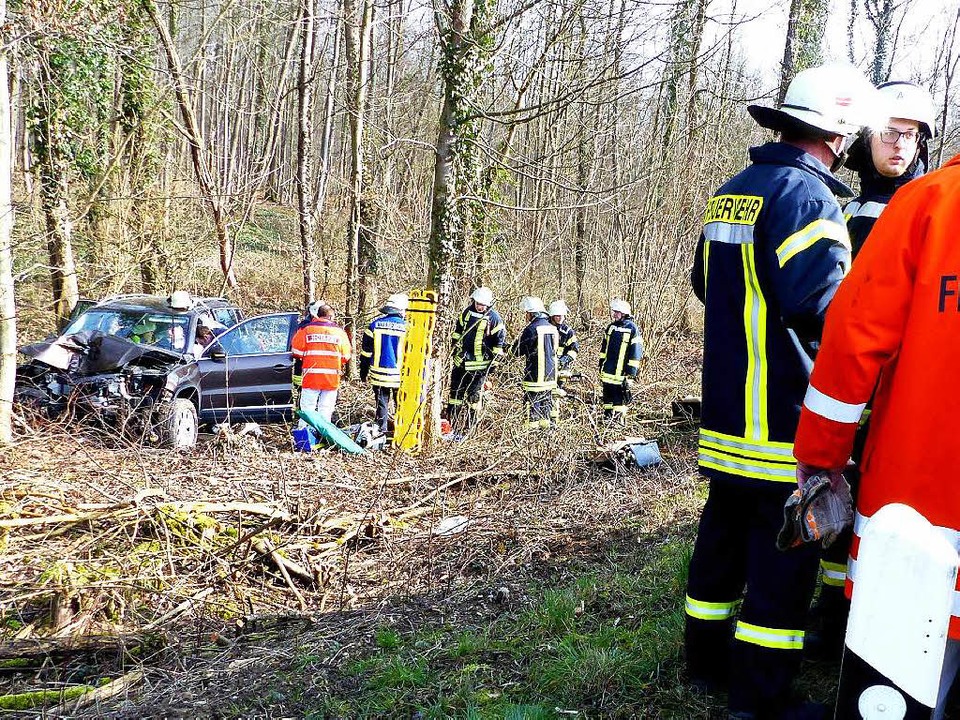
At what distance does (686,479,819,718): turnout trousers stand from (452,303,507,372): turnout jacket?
846 cm

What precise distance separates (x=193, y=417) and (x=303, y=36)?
27.4 feet

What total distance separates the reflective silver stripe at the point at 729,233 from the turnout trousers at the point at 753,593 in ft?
2.87

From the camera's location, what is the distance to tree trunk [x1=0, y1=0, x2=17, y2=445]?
7852mm

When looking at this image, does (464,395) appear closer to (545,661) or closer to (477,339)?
(477,339)

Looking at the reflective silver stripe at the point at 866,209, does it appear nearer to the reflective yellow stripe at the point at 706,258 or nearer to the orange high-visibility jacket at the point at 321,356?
the reflective yellow stripe at the point at 706,258

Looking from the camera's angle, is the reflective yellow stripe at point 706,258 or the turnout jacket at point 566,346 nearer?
the reflective yellow stripe at point 706,258

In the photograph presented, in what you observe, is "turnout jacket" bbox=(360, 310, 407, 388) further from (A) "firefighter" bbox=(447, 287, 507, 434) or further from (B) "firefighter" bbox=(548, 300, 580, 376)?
(B) "firefighter" bbox=(548, 300, 580, 376)

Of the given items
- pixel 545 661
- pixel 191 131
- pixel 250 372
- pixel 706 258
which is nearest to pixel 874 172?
pixel 706 258

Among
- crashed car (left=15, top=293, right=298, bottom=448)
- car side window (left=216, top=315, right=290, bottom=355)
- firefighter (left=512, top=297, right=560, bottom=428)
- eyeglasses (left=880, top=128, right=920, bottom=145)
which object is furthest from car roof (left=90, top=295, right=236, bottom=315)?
eyeglasses (left=880, top=128, right=920, bottom=145)

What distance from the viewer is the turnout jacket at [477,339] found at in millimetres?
11586

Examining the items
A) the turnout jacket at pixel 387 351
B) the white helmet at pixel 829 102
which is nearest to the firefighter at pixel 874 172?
the white helmet at pixel 829 102

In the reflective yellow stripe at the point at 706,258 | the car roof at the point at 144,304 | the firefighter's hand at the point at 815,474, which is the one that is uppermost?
the reflective yellow stripe at the point at 706,258

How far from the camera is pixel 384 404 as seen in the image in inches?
451

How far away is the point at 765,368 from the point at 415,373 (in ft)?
23.2
